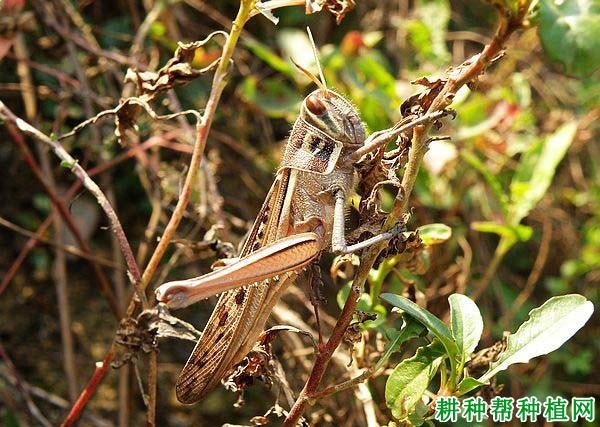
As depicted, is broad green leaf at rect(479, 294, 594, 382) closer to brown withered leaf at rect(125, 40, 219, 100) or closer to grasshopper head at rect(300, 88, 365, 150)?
grasshopper head at rect(300, 88, 365, 150)

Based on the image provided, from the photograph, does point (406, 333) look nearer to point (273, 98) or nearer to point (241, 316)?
point (241, 316)

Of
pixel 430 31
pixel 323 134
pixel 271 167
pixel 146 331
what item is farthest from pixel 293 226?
pixel 430 31

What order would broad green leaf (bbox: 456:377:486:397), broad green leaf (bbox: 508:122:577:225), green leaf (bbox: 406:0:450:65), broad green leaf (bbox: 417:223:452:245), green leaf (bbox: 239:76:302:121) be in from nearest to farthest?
broad green leaf (bbox: 456:377:486:397) → broad green leaf (bbox: 417:223:452:245) → broad green leaf (bbox: 508:122:577:225) → green leaf (bbox: 239:76:302:121) → green leaf (bbox: 406:0:450:65)

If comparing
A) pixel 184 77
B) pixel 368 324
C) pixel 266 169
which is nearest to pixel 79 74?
pixel 266 169

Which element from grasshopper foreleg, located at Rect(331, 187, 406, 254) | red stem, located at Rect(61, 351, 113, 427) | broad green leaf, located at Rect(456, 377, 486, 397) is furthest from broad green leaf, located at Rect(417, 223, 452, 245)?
red stem, located at Rect(61, 351, 113, 427)

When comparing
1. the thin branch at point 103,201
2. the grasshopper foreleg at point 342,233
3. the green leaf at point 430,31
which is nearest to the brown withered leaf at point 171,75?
the thin branch at point 103,201

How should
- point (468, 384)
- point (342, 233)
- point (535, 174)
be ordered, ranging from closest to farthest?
1. point (468, 384)
2. point (342, 233)
3. point (535, 174)

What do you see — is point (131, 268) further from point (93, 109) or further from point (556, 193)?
point (556, 193)
